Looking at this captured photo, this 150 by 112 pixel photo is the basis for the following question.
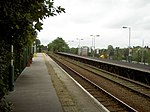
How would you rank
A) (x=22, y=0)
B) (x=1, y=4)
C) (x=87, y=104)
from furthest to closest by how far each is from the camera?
(x=87, y=104)
(x=22, y=0)
(x=1, y=4)

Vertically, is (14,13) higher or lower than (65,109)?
higher

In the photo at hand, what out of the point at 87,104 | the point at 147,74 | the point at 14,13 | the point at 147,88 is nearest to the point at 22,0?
the point at 14,13

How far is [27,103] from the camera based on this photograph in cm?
1159

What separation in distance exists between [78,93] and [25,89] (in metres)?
2.55

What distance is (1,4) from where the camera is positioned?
20.7 ft

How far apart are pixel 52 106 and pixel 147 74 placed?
1146 cm

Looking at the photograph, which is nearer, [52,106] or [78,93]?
[52,106]

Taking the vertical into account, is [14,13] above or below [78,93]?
above

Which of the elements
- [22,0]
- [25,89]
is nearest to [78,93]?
[25,89]

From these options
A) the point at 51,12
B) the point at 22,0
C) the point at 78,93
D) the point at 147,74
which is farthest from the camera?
the point at 147,74

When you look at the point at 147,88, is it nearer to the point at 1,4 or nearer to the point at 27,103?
the point at 27,103

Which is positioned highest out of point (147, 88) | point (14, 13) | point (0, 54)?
point (14, 13)

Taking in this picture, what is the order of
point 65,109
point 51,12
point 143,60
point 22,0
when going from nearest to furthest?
point 22,0, point 51,12, point 65,109, point 143,60

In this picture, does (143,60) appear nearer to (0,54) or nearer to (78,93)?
(78,93)
